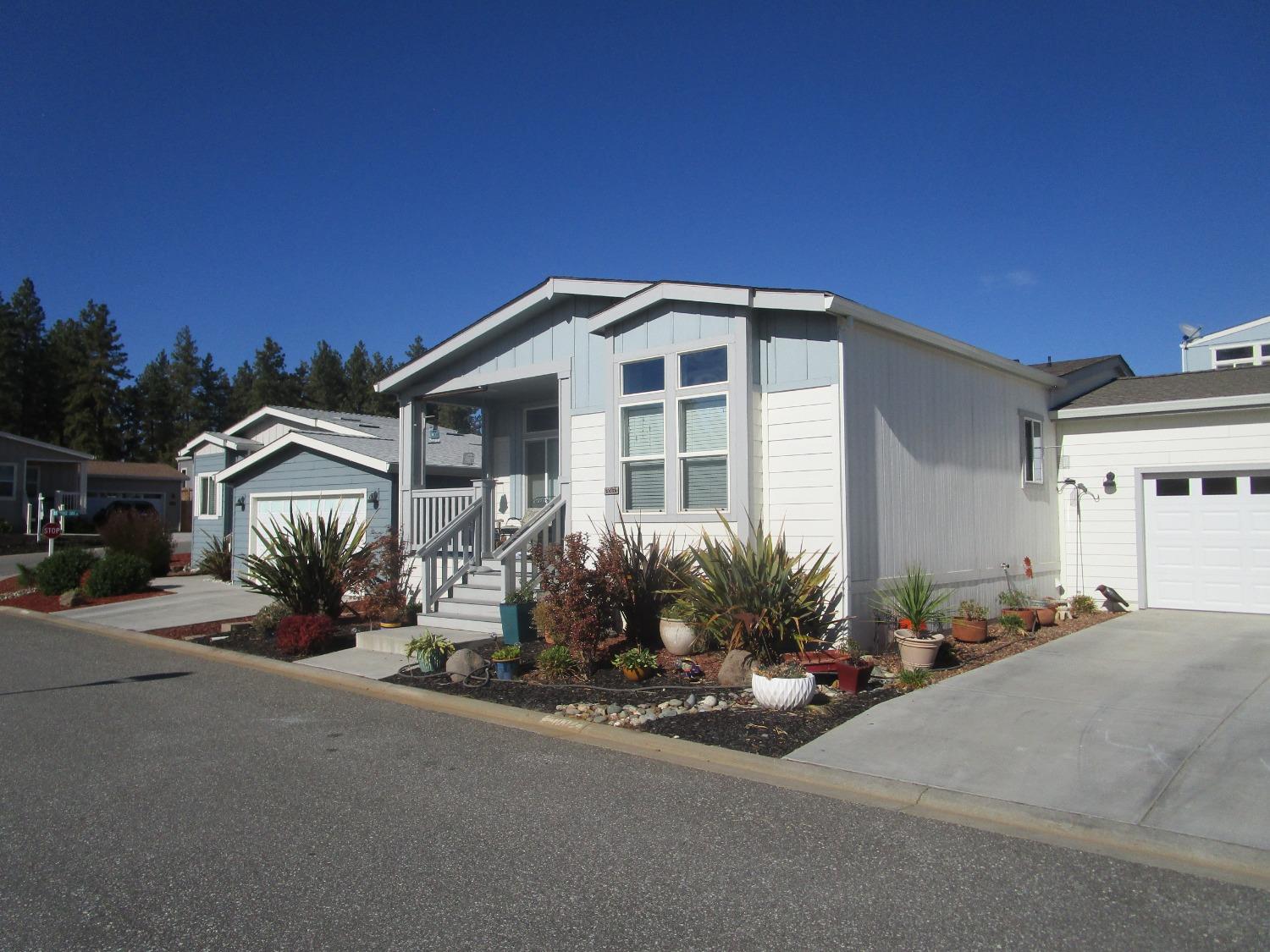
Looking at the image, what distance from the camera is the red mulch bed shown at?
17.6m

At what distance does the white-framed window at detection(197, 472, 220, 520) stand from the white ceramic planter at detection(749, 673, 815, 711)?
21.3 metres

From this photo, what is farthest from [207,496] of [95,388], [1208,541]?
[95,388]

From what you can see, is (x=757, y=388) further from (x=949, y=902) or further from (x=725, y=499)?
(x=949, y=902)

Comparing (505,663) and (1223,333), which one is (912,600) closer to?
(505,663)

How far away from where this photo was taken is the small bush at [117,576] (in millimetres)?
18531

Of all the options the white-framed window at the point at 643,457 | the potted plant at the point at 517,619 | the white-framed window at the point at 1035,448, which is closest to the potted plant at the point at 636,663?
the potted plant at the point at 517,619

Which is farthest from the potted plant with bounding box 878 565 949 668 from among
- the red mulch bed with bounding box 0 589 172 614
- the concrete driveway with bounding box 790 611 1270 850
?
the red mulch bed with bounding box 0 589 172 614

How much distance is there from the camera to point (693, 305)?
11.2m

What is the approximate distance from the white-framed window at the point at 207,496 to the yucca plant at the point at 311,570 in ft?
43.5

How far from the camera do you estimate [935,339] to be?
11.8 m

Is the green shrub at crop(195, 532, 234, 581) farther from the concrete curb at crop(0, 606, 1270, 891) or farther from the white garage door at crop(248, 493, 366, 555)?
the concrete curb at crop(0, 606, 1270, 891)

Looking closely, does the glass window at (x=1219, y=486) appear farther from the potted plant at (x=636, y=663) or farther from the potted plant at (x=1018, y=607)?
the potted plant at (x=636, y=663)

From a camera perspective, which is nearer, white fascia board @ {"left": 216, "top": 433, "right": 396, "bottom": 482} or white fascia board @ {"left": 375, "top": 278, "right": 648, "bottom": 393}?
white fascia board @ {"left": 375, "top": 278, "right": 648, "bottom": 393}

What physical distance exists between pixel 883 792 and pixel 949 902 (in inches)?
63.6
